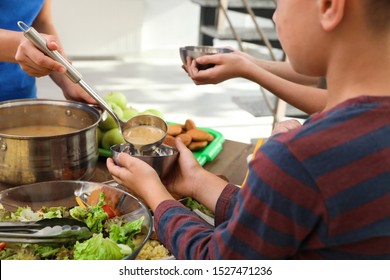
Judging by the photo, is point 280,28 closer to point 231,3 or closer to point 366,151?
point 366,151

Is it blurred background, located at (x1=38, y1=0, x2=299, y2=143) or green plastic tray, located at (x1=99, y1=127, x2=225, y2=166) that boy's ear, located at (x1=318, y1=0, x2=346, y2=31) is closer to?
green plastic tray, located at (x1=99, y1=127, x2=225, y2=166)

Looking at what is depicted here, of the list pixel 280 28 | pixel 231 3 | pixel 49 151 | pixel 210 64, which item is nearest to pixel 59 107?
pixel 49 151

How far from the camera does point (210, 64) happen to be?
4.64 ft

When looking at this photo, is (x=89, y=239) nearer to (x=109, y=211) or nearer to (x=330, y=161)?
(x=109, y=211)

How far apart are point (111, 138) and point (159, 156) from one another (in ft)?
1.25

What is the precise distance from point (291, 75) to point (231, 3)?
3.16 meters

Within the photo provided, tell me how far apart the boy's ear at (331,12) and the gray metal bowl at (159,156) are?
476 mm

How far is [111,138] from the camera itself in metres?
1.35

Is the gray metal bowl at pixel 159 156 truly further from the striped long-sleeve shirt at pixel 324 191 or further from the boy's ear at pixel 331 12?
the boy's ear at pixel 331 12

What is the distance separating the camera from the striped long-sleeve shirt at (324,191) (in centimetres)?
61

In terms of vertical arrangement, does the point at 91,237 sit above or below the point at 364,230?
below

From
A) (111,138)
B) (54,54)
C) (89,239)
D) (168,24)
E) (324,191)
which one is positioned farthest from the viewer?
(168,24)

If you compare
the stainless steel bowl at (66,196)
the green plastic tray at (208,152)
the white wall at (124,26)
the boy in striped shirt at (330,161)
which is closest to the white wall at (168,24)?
the white wall at (124,26)

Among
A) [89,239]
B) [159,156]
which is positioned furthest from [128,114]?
[89,239]
